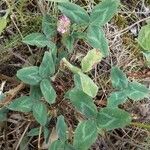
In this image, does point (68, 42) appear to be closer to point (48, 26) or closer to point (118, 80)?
Answer: point (48, 26)

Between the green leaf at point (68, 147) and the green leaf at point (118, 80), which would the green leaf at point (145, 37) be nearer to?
the green leaf at point (118, 80)

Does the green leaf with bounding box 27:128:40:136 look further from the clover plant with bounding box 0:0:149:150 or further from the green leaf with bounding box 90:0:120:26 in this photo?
the green leaf with bounding box 90:0:120:26

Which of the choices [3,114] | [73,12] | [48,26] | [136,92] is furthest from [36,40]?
[136,92]

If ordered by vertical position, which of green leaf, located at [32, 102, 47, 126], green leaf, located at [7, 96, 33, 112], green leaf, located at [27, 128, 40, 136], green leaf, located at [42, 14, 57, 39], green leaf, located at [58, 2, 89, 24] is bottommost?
green leaf, located at [27, 128, 40, 136]

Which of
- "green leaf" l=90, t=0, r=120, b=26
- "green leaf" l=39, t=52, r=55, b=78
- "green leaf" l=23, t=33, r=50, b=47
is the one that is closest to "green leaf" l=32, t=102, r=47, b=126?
"green leaf" l=39, t=52, r=55, b=78

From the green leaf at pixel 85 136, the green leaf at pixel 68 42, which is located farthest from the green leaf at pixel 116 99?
the green leaf at pixel 68 42

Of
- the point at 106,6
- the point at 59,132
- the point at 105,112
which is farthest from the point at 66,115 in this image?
the point at 106,6
